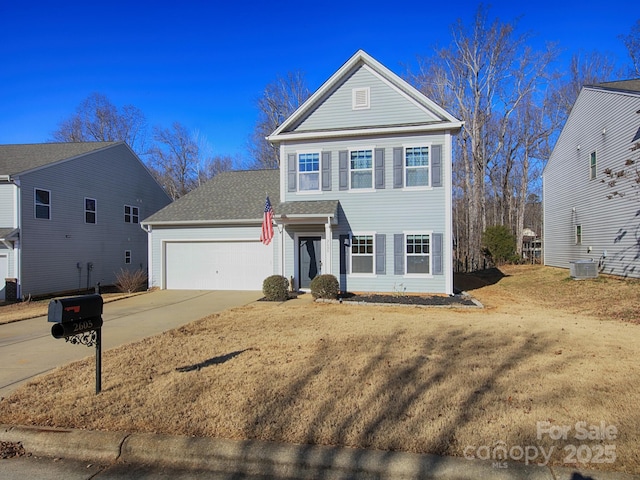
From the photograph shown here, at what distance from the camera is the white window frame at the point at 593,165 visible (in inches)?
690

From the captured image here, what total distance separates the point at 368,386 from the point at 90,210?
1839cm

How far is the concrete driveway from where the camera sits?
19.4 ft

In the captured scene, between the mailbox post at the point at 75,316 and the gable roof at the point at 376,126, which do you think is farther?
the gable roof at the point at 376,126

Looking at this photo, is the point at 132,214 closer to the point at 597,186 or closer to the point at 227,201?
the point at 227,201

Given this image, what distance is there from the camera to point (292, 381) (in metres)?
4.68

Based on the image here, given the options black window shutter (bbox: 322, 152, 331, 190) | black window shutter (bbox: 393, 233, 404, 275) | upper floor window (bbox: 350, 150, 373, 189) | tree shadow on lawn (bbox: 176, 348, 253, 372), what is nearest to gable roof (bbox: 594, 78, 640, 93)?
upper floor window (bbox: 350, 150, 373, 189)

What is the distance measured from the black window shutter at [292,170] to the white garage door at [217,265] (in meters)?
2.45

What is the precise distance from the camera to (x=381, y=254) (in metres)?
13.5

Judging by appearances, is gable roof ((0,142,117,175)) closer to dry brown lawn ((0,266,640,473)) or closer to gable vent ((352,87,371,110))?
gable vent ((352,87,371,110))

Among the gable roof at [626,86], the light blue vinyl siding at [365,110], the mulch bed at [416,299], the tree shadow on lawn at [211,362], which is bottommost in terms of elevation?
the mulch bed at [416,299]

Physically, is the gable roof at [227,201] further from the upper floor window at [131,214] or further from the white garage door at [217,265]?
the upper floor window at [131,214]

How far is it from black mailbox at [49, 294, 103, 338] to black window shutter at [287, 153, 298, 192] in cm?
1047

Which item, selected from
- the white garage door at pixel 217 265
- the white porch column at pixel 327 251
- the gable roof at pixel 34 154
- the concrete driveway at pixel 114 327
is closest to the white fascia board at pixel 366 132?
the white porch column at pixel 327 251

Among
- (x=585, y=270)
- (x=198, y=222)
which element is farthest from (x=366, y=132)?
(x=585, y=270)
